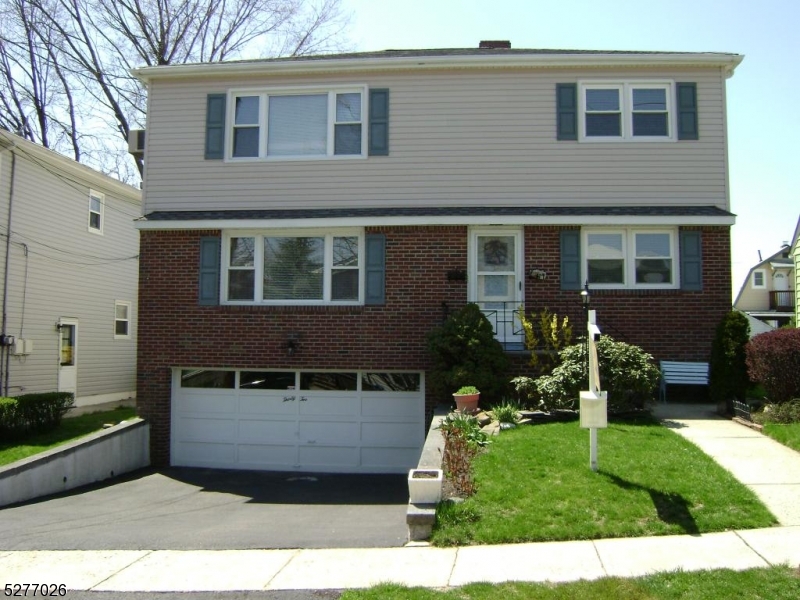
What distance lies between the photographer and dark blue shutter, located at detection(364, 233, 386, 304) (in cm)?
1310

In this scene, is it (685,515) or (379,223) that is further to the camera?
(379,223)

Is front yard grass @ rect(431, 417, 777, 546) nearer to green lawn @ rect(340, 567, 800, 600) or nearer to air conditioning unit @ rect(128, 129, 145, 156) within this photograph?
green lawn @ rect(340, 567, 800, 600)

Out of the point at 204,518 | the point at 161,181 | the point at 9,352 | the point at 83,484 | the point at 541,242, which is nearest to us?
the point at 204,518

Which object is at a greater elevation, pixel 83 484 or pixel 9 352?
pixel 9 352

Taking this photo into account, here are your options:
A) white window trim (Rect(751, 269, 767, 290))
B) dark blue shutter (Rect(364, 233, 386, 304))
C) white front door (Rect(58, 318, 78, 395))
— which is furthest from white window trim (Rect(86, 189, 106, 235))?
white window trim (Rect(751, 269, 767, 290))

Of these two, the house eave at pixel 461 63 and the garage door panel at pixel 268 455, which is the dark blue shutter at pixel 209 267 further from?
the house eave at pixel 461 63

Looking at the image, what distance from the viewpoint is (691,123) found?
519 inches

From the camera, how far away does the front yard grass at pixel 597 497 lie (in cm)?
660

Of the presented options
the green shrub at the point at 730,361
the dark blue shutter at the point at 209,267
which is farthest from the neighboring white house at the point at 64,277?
the green shrub at the point at 730,361

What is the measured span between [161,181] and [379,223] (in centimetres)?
471

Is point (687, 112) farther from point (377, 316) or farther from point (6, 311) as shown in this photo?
point (6, 311)

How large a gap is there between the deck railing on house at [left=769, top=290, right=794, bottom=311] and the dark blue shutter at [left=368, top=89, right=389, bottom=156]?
1435 inches

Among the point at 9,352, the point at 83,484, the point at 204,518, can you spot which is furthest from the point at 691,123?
the point at 9,352

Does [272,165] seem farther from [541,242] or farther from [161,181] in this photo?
[541,242]
